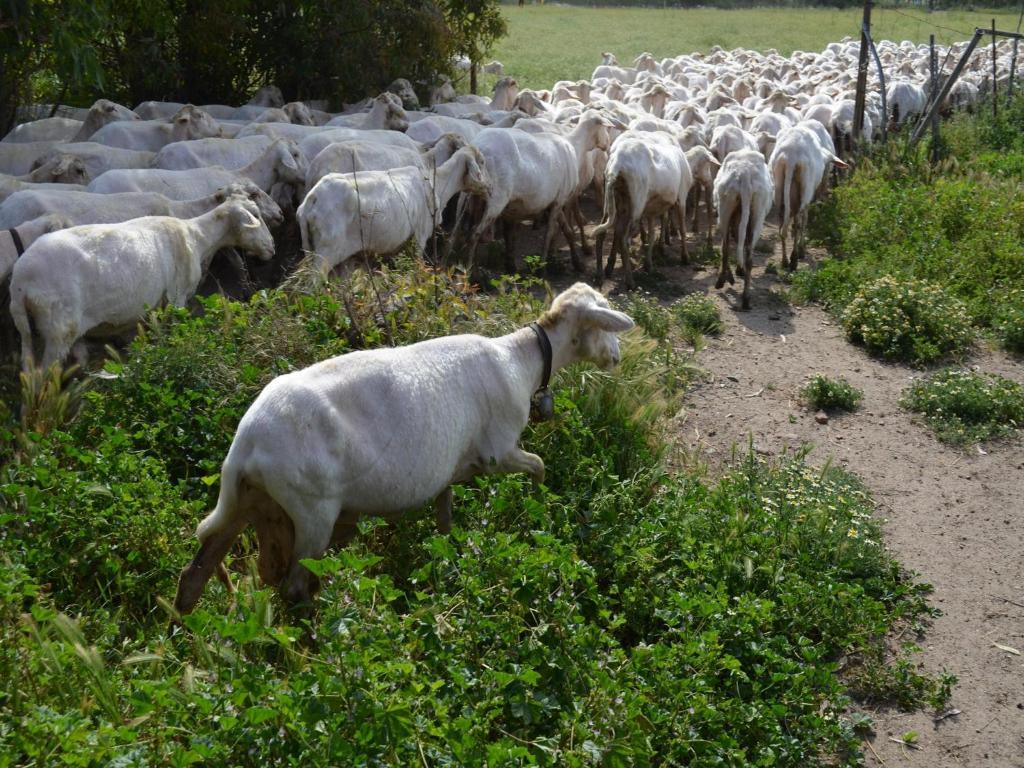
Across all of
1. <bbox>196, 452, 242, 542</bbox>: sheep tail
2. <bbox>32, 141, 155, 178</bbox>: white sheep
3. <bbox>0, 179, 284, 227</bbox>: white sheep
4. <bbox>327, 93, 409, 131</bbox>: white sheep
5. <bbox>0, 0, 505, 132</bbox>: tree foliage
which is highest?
<bbox>0, 0, 505, 132</bbox>: tree foliage

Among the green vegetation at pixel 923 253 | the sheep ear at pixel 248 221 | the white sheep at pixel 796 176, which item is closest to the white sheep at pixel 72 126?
the sheep ear at pixel 248 221

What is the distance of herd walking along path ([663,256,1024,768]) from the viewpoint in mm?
5422

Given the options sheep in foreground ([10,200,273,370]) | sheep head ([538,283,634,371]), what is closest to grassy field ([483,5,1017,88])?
sheep in foreground ([10,200,273,370])

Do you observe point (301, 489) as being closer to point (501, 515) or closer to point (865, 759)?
point (501, 515)

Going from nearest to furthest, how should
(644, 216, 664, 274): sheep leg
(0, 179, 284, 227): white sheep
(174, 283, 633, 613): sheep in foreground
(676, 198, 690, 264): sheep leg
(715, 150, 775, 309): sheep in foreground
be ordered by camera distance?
(174, 283, 633, 613): sheep in foreground, (0, 179, 284, 227): white sheep, (715, 150, 775, 309): sheep in foreground, (644, 216, 664, 274): sheep leg, (676, 198, 690, 264): sheep leg

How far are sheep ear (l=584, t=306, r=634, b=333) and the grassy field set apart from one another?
29.4 meters

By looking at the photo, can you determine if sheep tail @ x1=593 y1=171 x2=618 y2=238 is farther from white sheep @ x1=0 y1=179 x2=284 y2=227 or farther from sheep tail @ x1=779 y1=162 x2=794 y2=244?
white sheep @ x1=0 y1=179 x2=284 y2=227

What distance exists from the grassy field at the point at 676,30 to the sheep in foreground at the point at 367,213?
24843 millimetres

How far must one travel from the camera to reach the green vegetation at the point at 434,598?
12.2 feet

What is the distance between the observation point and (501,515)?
19.6 ft

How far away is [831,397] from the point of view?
9.25 m

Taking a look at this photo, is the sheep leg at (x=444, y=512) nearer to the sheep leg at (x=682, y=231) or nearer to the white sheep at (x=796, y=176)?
the sheep leg at (x=682, y=231)

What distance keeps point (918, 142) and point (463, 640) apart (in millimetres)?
15200

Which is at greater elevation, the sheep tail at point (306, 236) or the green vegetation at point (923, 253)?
the sheep tail at point (306, 236)
